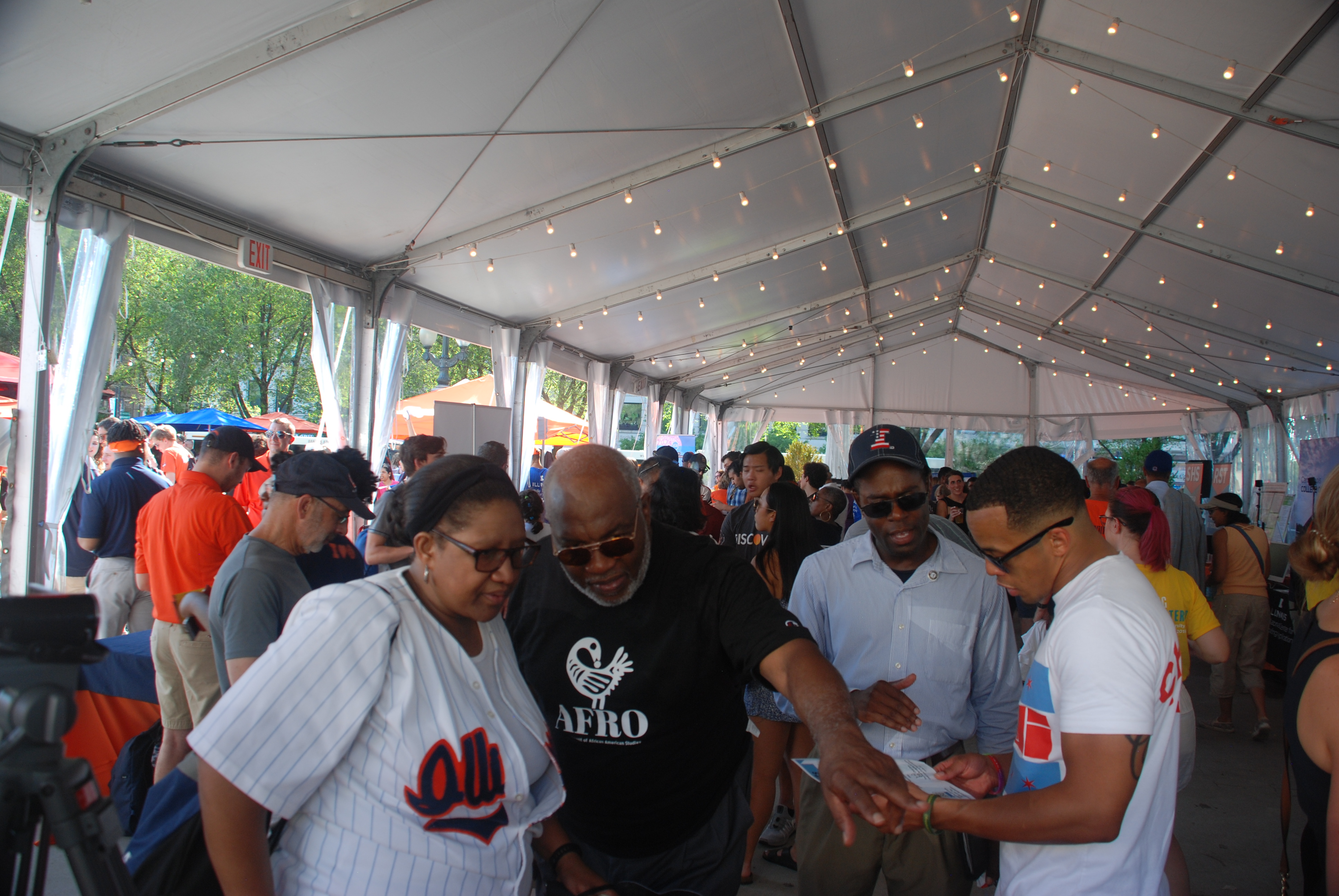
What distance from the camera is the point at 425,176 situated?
21.5 feet

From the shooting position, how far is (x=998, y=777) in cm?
175

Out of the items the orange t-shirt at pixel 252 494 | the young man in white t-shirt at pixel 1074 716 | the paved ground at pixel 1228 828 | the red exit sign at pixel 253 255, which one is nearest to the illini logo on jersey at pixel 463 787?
the young man in white t-shirt at pixel 1074 716

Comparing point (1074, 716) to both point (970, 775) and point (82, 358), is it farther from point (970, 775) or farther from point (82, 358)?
point (82, 358)

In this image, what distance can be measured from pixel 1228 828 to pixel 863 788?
3857 mm

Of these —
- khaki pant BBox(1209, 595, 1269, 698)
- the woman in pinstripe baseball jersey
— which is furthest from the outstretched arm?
khaki pant BBox(1209, 595, 1269, 698)

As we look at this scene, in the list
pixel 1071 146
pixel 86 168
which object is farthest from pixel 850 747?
pixel 1071 146

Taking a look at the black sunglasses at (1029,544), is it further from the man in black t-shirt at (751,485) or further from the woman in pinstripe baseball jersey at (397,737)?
the man in black t-shirt at (751,485)

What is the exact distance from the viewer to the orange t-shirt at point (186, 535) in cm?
333

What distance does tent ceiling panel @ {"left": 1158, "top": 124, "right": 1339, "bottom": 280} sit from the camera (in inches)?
275

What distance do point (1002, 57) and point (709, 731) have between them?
778 cm

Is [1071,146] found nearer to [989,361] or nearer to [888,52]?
[888,52]

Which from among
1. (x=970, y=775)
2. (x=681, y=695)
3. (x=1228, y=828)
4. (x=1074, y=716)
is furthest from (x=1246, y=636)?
(x=681, y=695)

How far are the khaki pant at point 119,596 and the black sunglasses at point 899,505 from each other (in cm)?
423

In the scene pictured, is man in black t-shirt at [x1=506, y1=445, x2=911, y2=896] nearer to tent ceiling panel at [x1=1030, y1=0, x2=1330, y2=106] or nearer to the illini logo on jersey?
the illini logo on jersey
